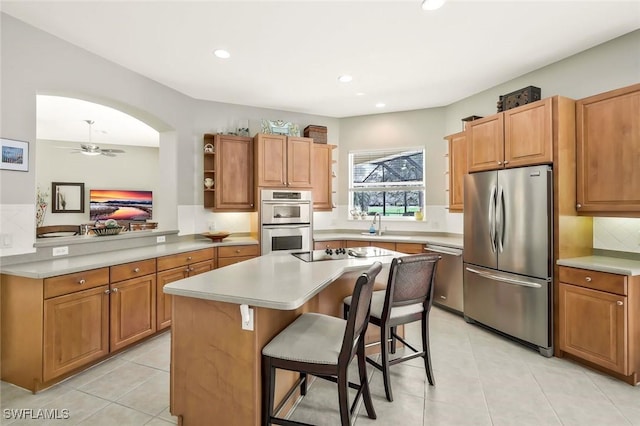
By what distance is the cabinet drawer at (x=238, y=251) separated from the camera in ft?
13.4

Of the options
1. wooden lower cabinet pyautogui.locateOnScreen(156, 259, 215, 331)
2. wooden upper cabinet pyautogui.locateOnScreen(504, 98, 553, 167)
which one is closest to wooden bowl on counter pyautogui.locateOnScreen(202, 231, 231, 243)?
wooden lower cabinet pyautogui.locateOnScreen(156, 259, 215, 331)

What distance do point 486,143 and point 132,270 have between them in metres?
3.81

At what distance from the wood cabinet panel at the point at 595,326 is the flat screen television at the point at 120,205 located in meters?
8.40

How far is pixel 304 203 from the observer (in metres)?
4.62

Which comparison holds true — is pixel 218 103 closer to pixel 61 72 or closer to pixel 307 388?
pixel 61 72

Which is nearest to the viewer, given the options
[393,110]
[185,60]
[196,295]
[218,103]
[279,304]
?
[279,304]

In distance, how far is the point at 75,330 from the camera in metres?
2.44

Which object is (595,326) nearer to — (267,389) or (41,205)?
(267,389)

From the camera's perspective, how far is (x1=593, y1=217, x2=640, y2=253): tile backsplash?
2.74 meters

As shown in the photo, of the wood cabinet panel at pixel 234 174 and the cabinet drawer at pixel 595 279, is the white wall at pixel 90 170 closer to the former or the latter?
the wood cabinet panel at pixel 234 174

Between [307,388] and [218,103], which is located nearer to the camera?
[307,388]

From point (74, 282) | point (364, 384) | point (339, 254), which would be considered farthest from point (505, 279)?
point (74, 282)

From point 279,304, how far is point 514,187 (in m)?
2.68

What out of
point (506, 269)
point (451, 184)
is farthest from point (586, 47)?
point (506, 269)
